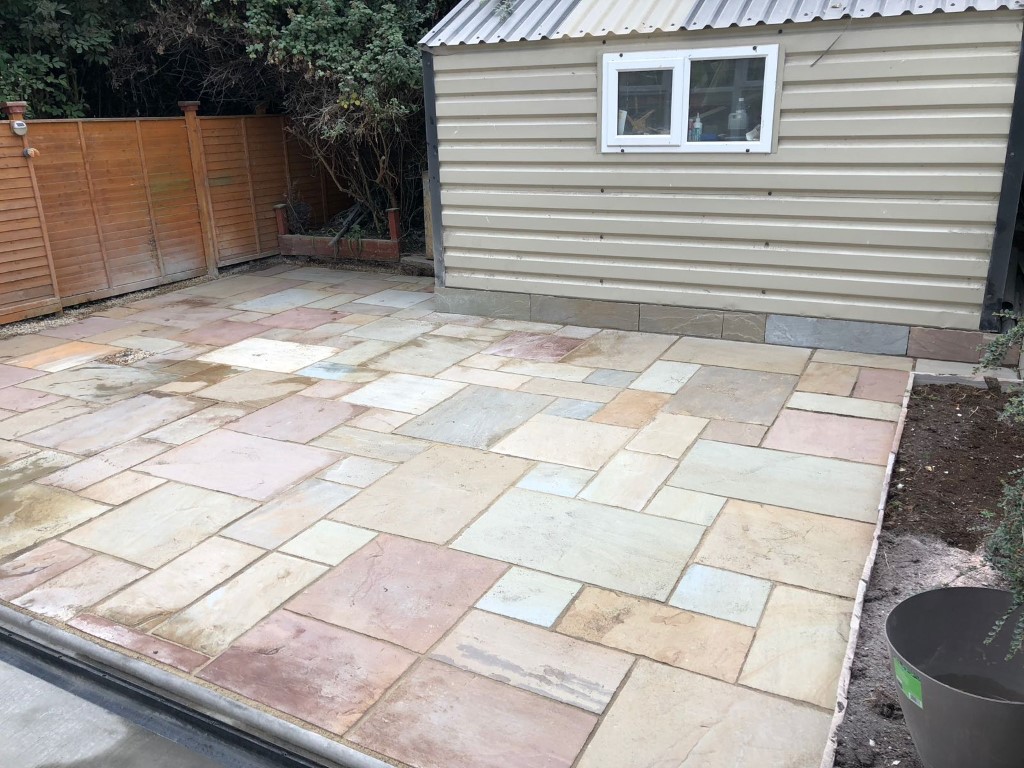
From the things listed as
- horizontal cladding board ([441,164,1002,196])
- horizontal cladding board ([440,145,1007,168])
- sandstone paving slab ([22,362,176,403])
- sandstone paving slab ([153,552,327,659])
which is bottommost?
sandstone paving slab ([153,552,327,659])

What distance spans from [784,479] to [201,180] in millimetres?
6752

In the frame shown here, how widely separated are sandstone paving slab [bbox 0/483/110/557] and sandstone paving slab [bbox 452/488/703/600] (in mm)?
1771

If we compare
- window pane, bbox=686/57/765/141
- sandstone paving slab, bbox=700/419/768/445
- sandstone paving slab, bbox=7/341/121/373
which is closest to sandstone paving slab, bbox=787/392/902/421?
sandstone paving slab, bbox=700/419/768/445

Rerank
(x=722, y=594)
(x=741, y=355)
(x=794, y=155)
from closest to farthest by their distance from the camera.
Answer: (x=722, y=594) → (x=794, y=155) → (x=741, y=355)

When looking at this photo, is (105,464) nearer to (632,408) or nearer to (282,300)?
(632,408)

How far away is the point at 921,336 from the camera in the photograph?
5363mm

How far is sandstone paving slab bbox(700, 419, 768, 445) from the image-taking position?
435 cm

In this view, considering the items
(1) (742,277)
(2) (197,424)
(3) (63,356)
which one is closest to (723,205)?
(1) (742,277)

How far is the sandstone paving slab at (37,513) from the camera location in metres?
3.58

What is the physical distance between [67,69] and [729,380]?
697cm

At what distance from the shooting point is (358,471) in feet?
13.5

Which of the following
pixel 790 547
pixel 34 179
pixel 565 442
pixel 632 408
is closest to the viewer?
pixel 790 547

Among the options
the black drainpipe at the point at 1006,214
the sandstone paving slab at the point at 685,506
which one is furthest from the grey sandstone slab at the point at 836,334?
the sandstone paving slab at the point at 685,506

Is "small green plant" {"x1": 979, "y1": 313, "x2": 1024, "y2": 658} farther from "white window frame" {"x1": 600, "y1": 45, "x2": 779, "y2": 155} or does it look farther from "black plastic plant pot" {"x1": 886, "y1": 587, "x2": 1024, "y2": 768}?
"white window frame" {"x1": 600, "y1": 45, "x2": 779, "y2": 155}
